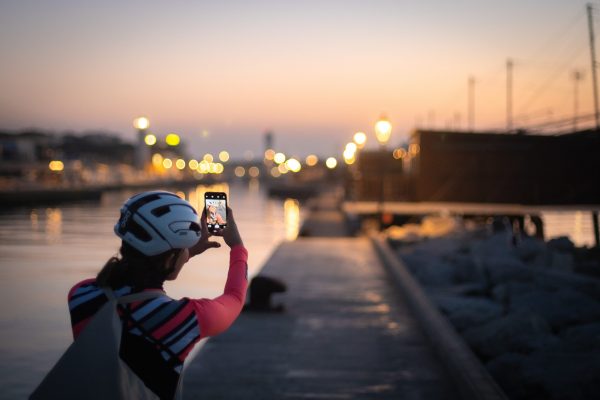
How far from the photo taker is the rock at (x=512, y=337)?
7.80 metres

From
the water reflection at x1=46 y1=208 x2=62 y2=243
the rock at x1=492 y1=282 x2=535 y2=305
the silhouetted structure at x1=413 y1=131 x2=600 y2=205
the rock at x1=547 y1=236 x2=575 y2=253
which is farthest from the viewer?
the water reflection at x1=46 y1=208 x2=62 y2=243

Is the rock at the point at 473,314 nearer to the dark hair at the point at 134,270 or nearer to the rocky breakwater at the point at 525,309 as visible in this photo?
the rocky breakwater at the point at 525,309

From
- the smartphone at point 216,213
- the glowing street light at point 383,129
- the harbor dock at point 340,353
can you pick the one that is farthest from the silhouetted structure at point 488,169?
the smartphone at point 216,213

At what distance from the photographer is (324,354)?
760 centimetres

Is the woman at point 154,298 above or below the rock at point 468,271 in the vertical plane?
above

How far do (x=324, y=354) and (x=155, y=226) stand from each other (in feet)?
18.0

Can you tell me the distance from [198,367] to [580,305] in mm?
6096

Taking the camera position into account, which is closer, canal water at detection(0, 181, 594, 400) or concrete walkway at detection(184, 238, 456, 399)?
concrete walkway at detection(184, 238, 456, 399)

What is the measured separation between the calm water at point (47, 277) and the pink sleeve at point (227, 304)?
6.27 metres

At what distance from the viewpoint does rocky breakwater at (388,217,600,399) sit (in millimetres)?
6523

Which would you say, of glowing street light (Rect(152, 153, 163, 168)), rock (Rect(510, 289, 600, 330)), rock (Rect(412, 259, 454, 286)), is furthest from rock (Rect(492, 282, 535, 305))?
glowing street light (Rect(152, 153, 163, 168))

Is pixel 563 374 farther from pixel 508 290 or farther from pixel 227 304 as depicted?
pixel 508 290

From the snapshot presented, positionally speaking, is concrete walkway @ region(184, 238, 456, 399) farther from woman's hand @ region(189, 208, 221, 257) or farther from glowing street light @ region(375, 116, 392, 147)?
glowing street light @ region(375, 116, 392, 147)

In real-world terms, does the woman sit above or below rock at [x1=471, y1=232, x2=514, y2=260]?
above
